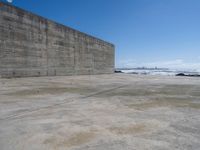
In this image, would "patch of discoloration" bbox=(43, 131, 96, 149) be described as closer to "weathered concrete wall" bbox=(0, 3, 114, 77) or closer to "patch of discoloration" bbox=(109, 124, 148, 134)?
"patch of discoloration" bbox=(109, 124, 148, 134)

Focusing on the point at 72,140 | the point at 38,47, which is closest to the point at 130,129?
the point at 72,140

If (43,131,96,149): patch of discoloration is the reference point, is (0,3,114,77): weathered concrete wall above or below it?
above

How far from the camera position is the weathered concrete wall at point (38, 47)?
9.05 meters

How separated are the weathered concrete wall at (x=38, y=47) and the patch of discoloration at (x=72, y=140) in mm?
8363

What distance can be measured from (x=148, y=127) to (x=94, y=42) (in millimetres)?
17394

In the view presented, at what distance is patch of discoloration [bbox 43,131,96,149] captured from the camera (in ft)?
5.16

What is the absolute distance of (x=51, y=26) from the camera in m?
12.3

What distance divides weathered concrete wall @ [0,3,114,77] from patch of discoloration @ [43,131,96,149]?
329 inches

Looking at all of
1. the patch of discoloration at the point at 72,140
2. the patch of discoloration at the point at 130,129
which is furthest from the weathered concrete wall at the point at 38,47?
the patch of discoloration at the point at 130,129

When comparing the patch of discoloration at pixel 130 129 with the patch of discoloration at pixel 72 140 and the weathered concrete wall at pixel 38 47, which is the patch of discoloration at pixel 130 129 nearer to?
the patch of discoloration at pixel 72 140

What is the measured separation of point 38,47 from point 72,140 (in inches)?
409

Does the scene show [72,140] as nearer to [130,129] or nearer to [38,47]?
[130,129]

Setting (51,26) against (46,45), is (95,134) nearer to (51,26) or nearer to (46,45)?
(46,45)

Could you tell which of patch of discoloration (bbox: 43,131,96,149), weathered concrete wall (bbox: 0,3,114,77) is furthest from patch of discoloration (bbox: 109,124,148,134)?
weathered concrete wall (bbox: 0,3,114,77)
